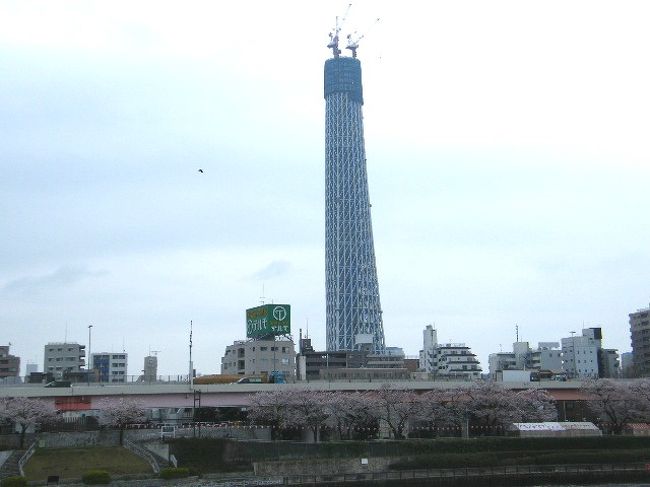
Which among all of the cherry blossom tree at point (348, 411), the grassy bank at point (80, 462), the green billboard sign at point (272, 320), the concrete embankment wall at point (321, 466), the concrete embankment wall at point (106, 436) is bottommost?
the concrete embankment wall at point (321, 466)

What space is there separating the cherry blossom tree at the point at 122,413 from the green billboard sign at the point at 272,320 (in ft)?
161

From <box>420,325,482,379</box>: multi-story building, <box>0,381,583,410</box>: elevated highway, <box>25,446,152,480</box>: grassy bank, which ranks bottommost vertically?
<box>25,446,152,480</box>: grassy bank

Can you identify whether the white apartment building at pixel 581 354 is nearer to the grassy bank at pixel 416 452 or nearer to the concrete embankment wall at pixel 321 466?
the grassy bank at pixel 416 452

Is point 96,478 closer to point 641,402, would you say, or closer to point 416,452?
point 416,452

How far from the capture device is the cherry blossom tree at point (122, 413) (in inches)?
3029

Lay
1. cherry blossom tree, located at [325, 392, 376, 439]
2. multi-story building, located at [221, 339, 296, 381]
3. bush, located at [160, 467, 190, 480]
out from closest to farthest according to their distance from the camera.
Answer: bush, located at [160, 467, 190, 480] < cherry blossom tree, located at [325, 392, 376, 439] < multi-story building, located at [221, 339, 296, 381]

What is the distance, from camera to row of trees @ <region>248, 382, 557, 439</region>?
8131cm

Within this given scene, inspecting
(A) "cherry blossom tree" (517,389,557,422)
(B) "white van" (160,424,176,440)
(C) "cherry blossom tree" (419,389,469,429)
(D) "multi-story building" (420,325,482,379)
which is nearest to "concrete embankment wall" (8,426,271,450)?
(B) "white van" (160,424,176,440)

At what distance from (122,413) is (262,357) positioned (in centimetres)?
5709

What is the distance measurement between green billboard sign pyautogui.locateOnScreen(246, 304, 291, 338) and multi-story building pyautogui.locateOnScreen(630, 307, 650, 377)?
77.3 metres

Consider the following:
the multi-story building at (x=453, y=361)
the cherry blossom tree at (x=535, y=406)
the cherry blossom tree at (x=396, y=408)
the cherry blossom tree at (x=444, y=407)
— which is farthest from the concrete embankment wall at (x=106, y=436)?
the multi-story building at (x=453, y=361)

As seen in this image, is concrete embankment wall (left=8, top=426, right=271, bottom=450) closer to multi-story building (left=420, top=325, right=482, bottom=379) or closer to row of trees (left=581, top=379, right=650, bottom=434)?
row of trees (left=581, top=379, right=650, bottom=434)

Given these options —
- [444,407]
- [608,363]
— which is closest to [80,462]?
[444,407]

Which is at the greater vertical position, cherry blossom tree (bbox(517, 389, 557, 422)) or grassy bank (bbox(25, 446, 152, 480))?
cherry blossom tree (bbox(517, 389, 557, 422))
